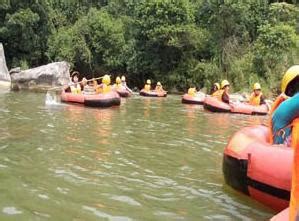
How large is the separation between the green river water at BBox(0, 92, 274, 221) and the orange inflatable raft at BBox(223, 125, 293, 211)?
0.55 ft

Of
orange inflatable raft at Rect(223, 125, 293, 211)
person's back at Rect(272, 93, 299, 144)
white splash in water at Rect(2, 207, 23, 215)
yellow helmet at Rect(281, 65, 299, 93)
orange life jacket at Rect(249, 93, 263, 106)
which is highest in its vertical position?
yellow helmet at Rect(281, 65, 299, 93)

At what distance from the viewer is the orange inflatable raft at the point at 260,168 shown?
195 inches

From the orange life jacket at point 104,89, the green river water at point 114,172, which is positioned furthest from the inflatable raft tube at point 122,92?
the green river water at point 114,172

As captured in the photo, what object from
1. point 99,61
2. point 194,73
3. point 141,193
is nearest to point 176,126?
point 141,193

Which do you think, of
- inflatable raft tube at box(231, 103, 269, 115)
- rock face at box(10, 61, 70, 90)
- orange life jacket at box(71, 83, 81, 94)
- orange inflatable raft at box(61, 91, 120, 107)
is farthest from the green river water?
rock face at box(10, 61, 70, 90)

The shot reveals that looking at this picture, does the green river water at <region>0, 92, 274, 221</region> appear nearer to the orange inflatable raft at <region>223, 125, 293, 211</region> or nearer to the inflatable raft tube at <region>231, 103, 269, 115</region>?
the orange inflatable raft at <region>223, 125, 293, 211</region>

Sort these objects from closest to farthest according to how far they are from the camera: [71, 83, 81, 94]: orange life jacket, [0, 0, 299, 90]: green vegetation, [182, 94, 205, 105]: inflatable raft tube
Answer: [71, 83, 81, 94]: orange life jacket
[182, 94, 205, 105]: inflatable raft tube
[0, 0, 299, 90]: green vegetation

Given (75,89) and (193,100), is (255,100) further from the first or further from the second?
(75,89)

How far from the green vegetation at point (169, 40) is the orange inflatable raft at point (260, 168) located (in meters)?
16.8

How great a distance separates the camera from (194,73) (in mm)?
27609

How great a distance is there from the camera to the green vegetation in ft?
80.5

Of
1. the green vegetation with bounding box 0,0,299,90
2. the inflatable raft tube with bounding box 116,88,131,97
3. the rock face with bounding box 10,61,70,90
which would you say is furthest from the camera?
the rock face with bounding box 10,61,70,90

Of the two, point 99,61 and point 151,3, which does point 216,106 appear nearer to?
point 151,3

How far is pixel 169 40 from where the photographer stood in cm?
2783
